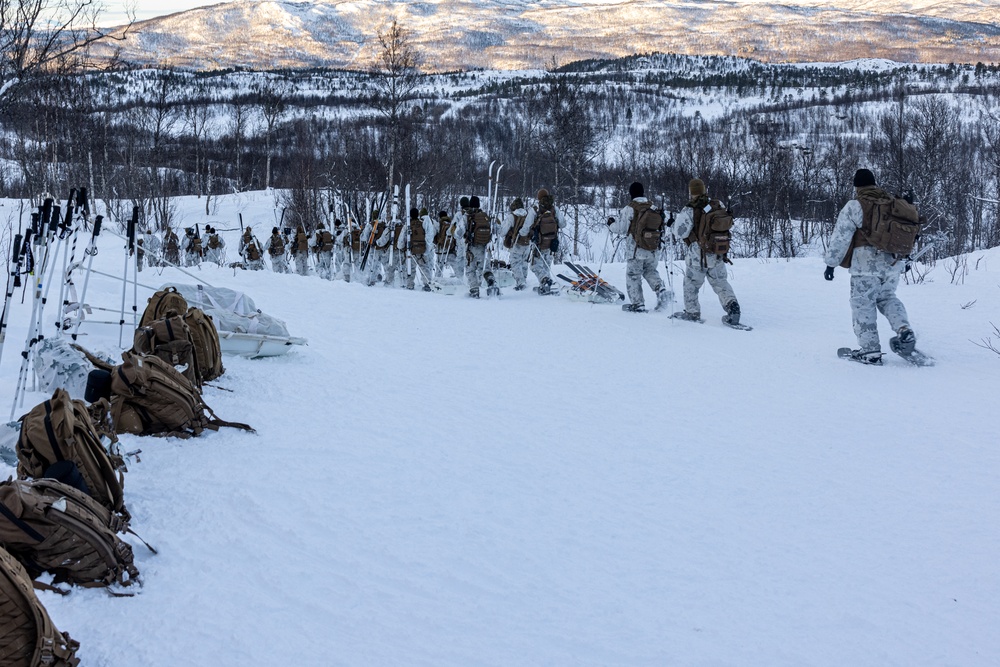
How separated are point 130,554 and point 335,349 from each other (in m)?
5.36

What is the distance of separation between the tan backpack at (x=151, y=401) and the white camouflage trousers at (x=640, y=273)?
7754 millimetres

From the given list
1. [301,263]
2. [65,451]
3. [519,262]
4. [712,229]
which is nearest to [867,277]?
[712,229]

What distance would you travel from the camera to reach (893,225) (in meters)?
7.52

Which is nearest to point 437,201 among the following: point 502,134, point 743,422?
point 743,422

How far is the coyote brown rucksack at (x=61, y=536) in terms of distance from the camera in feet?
9.00

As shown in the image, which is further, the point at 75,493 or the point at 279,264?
the point at 279,264

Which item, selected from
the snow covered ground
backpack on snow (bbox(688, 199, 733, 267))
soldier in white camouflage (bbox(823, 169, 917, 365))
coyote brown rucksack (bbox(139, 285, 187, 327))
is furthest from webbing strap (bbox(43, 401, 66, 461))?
backpack on snow (bbox(688, 199, 733, 267))

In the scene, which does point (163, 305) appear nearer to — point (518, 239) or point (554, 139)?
point (518, 239)

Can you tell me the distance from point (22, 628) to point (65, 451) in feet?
3.82

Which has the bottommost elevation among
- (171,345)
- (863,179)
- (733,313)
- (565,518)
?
(565,518)

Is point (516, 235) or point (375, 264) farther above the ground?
point (516, 235)

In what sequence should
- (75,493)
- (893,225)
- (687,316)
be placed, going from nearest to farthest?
(75,493), (893,225), (687,316)

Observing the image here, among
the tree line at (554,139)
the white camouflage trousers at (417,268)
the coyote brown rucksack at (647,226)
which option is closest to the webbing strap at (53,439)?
the tree line at (554,139)

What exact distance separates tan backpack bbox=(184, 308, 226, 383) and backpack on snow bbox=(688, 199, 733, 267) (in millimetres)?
6403
